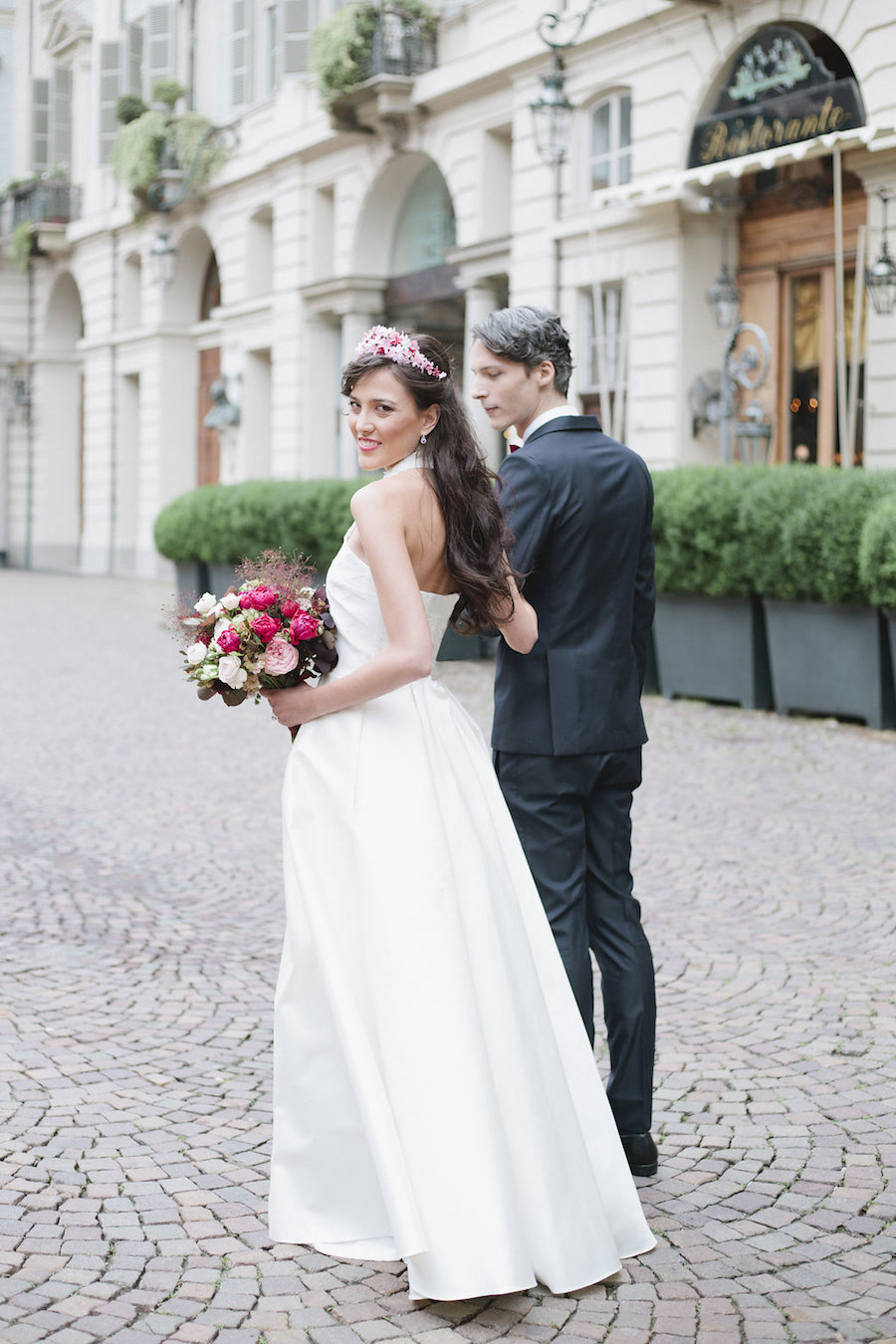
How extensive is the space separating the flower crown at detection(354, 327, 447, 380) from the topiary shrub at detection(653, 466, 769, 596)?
8.05 metres

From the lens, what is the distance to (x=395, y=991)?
2.92 meters

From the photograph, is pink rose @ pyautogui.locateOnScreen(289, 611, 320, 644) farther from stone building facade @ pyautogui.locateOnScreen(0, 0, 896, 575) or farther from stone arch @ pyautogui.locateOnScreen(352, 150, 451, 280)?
stone arch @ pyautogui.locateOnScreen(352, 150, 451, 280)

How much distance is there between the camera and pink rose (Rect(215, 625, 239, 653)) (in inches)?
119

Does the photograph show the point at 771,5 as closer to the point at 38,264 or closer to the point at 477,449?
the point at 477,449

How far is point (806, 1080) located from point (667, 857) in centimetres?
265

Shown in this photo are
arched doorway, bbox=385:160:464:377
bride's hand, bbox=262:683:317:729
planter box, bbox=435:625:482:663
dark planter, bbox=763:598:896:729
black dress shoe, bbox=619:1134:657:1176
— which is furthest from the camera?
arched doorway, bbox=385:160:464:377

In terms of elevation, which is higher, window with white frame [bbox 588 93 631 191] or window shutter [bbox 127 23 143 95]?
window shutter [bbox 127 23 143 95]

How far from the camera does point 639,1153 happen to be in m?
3.52

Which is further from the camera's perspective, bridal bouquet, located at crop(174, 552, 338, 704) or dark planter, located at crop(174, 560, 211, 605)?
dark planter, located at crop(174, 560, 211, 605)

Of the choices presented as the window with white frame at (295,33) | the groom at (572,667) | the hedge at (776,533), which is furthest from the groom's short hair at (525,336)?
the window with white frame at (295,33)

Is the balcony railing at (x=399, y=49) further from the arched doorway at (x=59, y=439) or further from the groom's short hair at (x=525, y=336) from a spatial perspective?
the groom's short hair at (x=525, y=336)

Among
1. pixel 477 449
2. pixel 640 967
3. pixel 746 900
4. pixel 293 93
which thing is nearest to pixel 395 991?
pixel 640 967

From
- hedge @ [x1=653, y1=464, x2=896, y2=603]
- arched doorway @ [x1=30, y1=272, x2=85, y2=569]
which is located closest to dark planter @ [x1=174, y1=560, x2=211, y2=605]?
hedge @ [x1=653, y1=464, x2=896, y2=603]

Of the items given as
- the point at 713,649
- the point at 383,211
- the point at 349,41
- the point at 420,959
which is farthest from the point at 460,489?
the point at 383,211
